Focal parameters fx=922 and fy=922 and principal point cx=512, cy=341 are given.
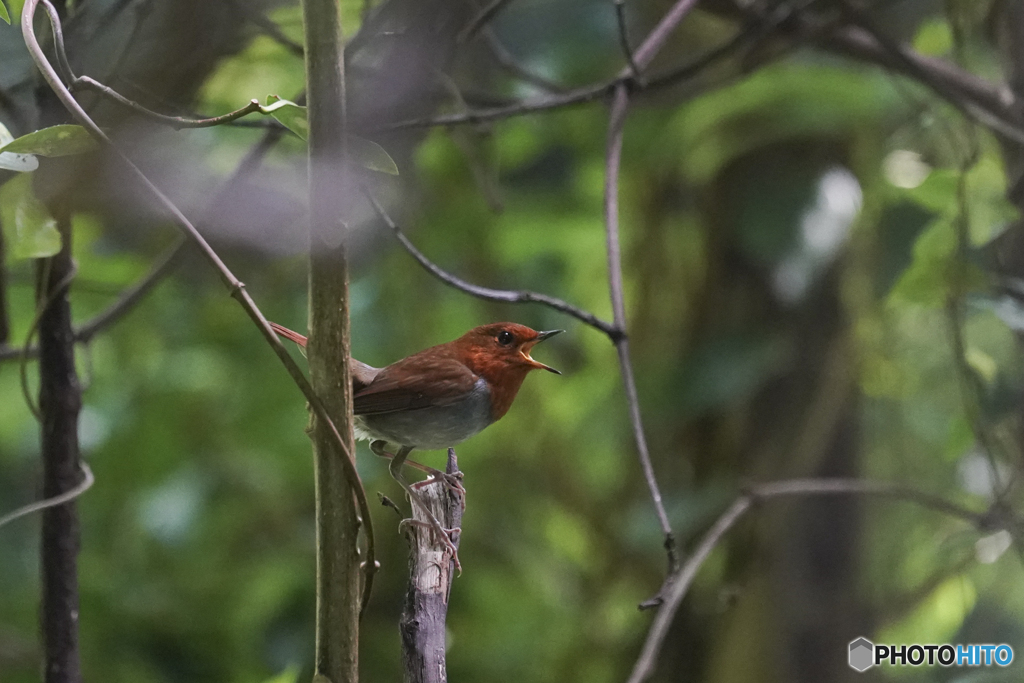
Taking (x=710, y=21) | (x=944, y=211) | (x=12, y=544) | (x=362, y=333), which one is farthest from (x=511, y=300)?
(x=710, y=21)

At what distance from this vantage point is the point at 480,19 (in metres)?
0.91

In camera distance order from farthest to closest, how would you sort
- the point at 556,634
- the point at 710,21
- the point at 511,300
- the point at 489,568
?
1. the point at 710,21
2. the point at 556,634
3. the point at 489,568
4. the point at 511,300

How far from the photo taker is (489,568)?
1.08 metres

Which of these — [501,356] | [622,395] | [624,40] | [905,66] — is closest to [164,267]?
[501,356]

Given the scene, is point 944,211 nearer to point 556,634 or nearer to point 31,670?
point 556,634

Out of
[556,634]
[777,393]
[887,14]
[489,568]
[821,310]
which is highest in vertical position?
Result: [887,14]

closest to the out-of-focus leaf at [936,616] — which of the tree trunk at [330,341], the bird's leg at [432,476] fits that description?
the bird's leg at [432,476]

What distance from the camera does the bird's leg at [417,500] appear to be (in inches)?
24.9

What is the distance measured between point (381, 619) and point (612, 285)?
0.33 metres

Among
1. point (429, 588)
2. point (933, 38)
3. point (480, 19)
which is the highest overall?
point (933, 38)

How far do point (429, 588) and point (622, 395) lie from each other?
0.86 m

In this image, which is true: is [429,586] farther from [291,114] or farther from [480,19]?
[480,19]

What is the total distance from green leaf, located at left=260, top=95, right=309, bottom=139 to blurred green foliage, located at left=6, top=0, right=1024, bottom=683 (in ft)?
1.30

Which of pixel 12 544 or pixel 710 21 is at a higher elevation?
pixel 710 21
